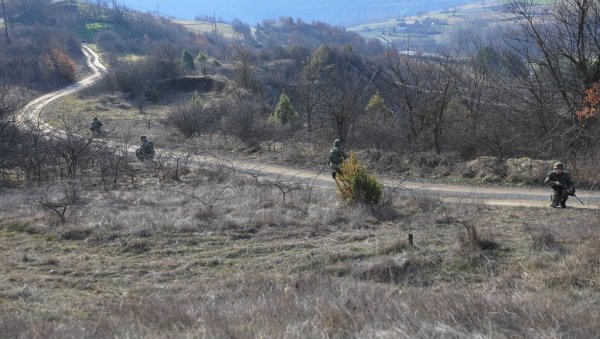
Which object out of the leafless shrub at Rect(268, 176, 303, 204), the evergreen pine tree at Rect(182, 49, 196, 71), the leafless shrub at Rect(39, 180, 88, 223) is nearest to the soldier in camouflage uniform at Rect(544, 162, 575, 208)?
the leafless shrub at Rect(268, 176, 303, 204)

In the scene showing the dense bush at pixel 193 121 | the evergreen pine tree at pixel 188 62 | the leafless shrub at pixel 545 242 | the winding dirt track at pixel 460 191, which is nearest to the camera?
the leafless shrub at pixel 545 242

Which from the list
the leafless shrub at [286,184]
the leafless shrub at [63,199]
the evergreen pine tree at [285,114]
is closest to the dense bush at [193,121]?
the evergreen pine tree at [285,114]

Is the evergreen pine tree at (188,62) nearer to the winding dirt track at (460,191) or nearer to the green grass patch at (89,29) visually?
the green grass patch at (89,29)

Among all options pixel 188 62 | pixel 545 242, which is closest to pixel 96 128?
pixel 545 242

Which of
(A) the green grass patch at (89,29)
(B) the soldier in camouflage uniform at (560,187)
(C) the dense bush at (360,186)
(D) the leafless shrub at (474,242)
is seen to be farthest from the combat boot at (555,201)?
(A) the green grass patch at (89,29)

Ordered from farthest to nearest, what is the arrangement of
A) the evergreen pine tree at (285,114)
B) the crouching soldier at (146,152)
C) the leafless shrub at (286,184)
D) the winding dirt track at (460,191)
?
the evergreen pine tree at (285,114)
the crouching soldier at (146,152)
the leafless shrub at (286,184)
the winding dirt track at (460,191)

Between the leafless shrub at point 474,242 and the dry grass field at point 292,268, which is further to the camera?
the leafless shrub at point 474,242

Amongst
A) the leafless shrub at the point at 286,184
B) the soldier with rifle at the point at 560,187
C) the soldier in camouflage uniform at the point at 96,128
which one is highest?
the soldier with rifle at the point at 560,187

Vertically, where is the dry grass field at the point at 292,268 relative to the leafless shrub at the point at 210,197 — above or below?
above

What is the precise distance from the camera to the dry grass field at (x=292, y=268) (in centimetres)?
503

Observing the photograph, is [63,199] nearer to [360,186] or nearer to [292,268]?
[360,186]

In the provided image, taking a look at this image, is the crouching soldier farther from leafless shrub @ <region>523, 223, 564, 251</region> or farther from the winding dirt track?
leafless shrub @ <region>523, 223, 564, 251</region>

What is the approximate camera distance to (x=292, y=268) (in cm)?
844

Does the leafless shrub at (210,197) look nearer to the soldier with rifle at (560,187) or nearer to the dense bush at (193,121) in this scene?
the soldier with rifle at (560,187)
